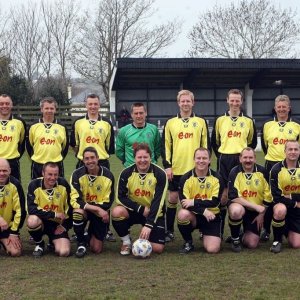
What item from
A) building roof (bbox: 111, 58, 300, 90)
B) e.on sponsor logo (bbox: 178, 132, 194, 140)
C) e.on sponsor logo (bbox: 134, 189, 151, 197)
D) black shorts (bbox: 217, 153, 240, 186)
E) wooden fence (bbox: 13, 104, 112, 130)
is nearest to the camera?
e.on sponsor logo (bbox: 134, 189, 151, 197)

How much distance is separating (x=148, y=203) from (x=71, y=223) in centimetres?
83

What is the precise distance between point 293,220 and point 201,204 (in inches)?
38.8

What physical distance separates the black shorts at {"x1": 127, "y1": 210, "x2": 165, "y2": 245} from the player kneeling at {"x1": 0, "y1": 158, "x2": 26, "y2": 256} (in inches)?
42.8

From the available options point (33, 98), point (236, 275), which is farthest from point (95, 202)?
point (33, 98)

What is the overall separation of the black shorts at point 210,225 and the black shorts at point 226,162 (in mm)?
791

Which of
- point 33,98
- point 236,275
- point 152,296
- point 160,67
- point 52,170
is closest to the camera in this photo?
point 152,296

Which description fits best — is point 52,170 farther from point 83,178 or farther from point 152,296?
point 152,296

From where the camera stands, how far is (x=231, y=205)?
5.46 m

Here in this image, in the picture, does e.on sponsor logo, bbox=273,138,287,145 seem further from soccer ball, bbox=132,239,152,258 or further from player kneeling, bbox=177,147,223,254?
soccer ball, bbox=132,239,152,258

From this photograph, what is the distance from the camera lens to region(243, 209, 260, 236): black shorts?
5551 mm

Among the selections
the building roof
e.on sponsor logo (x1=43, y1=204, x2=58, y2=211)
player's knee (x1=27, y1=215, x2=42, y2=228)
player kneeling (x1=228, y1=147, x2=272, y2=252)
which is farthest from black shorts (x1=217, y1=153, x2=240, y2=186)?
the building roof

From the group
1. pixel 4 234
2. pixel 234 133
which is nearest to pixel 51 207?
pixel 4 234

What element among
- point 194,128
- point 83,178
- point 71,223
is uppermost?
point 194,128

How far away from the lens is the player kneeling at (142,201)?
5.35m
